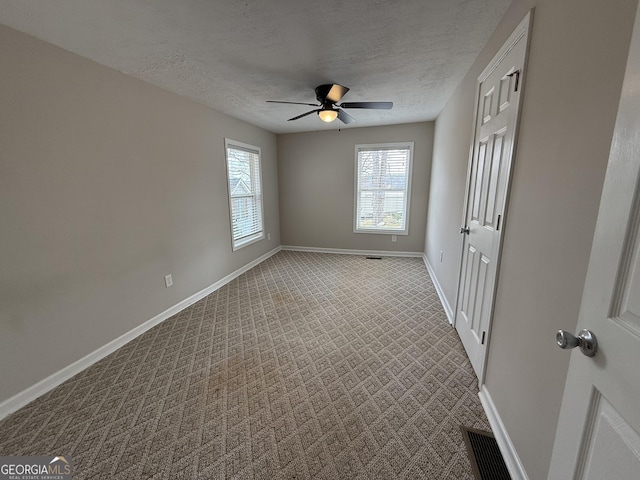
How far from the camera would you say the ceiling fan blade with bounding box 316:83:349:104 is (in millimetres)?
2479

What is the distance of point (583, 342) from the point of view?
0.67m

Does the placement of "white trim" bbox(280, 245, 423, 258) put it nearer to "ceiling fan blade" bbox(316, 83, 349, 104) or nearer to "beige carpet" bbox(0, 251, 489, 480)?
"beige carpet" bbox(0, 251, 489, 480)

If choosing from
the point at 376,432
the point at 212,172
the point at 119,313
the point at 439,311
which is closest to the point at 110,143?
the point at 212,172

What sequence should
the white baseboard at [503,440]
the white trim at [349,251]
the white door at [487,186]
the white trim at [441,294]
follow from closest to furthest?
1. the white baseboard at [503,440]
2. the white door at [487,186]
3. the white trim at [441,294]
4. the white trim at [349,251]

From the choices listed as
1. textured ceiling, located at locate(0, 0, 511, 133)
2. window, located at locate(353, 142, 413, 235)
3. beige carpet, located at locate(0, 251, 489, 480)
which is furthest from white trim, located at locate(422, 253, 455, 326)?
textured ceiling, located at locate(0, 0, 511, 133)

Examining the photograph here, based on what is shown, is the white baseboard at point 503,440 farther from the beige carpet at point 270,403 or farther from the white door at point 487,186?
the white door at point 487,186

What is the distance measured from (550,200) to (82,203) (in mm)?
2936

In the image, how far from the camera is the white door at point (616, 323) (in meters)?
0.55

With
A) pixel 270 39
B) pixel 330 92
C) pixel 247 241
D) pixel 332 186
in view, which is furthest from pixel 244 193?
pixel 270 39

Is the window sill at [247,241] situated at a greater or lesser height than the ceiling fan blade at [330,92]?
lesser

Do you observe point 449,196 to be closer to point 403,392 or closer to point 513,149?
point 513,149
